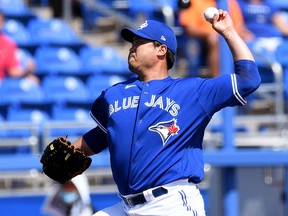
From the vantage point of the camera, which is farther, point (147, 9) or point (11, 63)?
point (147, 9)

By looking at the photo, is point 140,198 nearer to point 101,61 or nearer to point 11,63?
point 11,63

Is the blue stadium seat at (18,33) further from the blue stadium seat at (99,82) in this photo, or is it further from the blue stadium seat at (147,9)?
the blue stadium seat at (147,9)

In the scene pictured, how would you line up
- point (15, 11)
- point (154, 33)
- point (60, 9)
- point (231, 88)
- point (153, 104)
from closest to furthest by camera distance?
point (231, 88)
point (153, 104)
point (154, 33)
point (15, 11)
point (60, 9)

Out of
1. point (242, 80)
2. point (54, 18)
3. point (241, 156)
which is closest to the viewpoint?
point (242, 80)

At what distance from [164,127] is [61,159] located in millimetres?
603

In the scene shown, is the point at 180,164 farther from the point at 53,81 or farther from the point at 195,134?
the point at 53,81

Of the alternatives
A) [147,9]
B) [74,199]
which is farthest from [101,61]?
[74,199]

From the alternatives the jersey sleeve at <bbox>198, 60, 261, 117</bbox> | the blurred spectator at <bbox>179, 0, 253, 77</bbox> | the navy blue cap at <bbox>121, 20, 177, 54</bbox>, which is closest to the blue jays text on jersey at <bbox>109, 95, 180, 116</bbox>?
the jersey sleeve at <bbox>198, 60, 261, 117</bbox>

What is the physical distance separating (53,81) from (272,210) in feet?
10.9

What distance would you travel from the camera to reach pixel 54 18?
10828 mm

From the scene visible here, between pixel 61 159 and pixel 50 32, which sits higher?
pixel 61 159

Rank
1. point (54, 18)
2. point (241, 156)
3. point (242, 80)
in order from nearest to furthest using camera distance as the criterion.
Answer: point (242, 80) → point (241, 156) → point (54, 18)

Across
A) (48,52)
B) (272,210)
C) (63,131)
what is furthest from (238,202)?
(48,52)

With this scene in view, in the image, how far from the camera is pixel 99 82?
374 inches
